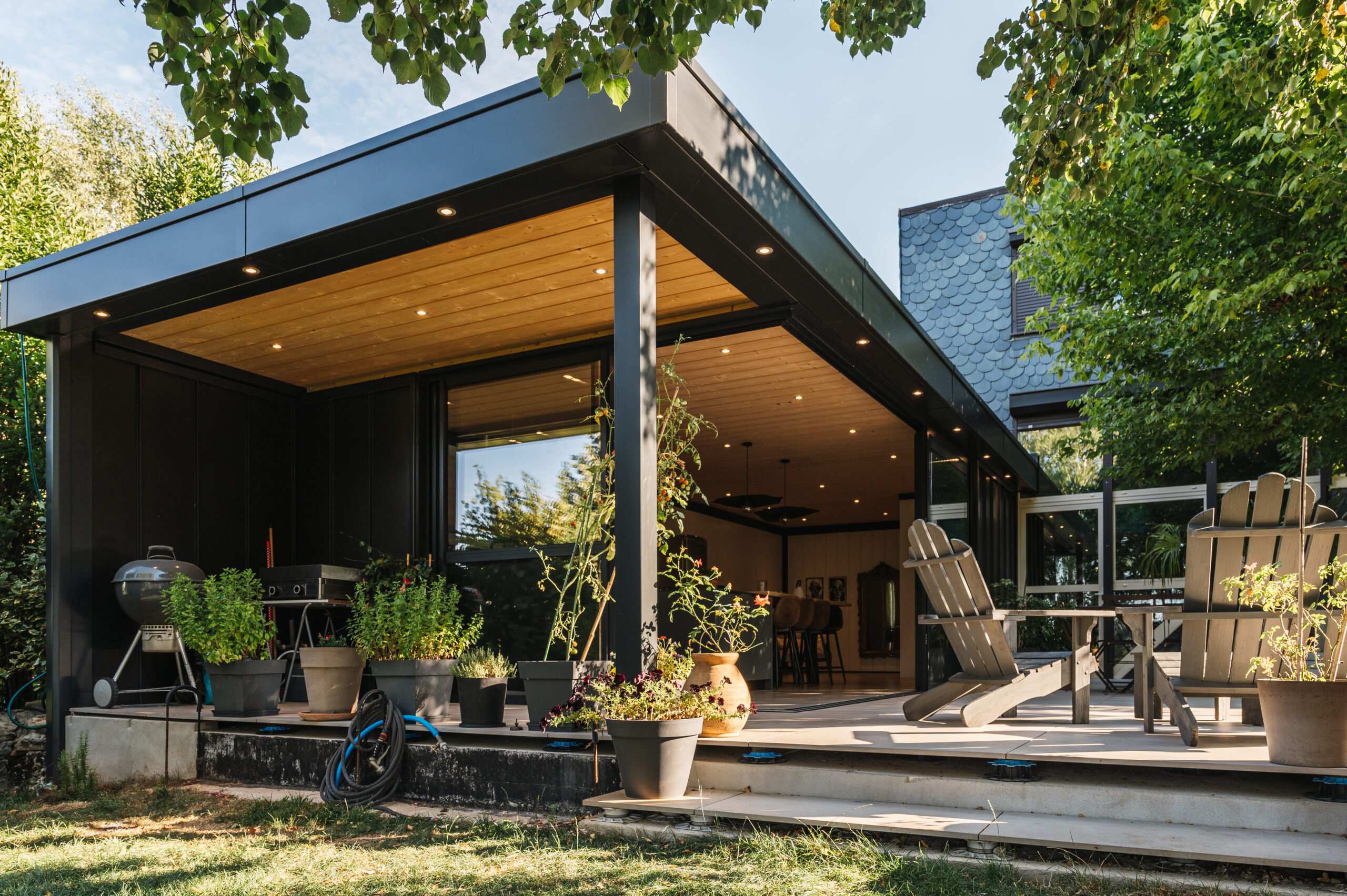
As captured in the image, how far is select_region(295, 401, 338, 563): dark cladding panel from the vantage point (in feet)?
24.3

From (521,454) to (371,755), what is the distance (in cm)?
245

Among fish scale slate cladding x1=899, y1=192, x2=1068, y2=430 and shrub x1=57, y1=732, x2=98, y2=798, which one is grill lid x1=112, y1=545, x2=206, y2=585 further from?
fish scale slate cladding x1=899, y1=192, x2=1068, y2=430

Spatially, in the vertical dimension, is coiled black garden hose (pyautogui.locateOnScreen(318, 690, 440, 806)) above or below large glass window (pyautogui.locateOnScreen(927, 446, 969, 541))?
below

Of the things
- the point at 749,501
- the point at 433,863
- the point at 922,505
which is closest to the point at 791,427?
the point at 749,501

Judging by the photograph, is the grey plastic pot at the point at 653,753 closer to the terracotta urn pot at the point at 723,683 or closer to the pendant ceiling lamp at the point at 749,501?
the terracotta urn pot at the point at 723,683

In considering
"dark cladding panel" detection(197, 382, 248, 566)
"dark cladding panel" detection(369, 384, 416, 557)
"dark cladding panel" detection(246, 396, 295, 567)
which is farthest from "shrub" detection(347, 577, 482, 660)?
"dark cladding panel" detection(246, 396, 295, 567)

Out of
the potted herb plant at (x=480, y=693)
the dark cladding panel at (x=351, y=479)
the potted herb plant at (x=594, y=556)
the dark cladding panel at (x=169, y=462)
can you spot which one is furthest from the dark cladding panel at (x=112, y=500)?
the potted herb plant at (x=480, y=693)

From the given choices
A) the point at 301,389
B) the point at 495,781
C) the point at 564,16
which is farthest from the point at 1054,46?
the point at 301,389

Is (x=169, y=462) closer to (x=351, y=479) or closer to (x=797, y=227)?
(x=351, y=479)

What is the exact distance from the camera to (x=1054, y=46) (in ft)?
15.3

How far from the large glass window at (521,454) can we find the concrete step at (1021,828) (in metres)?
2.72

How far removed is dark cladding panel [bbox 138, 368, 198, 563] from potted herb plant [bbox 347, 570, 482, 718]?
8.38 ft

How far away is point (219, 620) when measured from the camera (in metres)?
5.34

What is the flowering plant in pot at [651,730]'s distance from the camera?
359 centimetres
